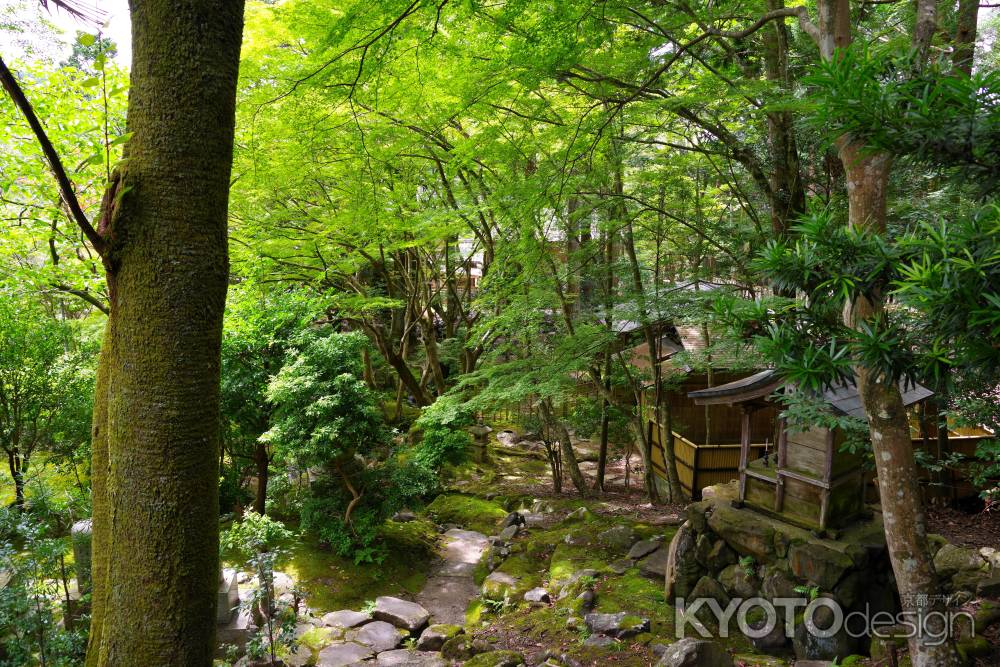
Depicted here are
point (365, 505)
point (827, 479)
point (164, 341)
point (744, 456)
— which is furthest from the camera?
point (365, 505)

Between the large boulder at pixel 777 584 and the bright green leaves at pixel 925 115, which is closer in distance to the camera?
the bright green leaves at pixel 925 115

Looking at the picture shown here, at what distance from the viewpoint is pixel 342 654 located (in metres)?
5.80

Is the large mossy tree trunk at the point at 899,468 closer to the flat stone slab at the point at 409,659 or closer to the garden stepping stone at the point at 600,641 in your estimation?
the garden stepping stone at the point at 600,641

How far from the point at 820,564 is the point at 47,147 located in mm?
6324

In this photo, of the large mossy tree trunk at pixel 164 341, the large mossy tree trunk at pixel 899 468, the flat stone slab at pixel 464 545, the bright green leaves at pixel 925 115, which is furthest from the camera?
the flat stone slab at pixel 464 545

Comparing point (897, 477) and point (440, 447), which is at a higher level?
point (897, 477)

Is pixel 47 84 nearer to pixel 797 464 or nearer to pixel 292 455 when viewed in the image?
pixel 292 455

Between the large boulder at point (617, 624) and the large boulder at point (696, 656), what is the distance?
1154 millimetres

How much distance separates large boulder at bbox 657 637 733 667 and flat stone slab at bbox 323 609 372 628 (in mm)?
3809

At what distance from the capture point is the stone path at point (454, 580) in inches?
286

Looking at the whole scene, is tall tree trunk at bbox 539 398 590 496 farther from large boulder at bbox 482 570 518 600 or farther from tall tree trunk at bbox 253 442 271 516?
tall tree trunk at bbox 253 442 271 516

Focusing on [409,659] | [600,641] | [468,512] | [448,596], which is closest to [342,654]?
[409,659]

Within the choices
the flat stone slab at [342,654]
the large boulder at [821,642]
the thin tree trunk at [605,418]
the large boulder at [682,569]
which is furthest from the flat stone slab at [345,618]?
the thin tree trunk at [605,418]

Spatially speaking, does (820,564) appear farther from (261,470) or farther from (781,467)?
(261,470)
